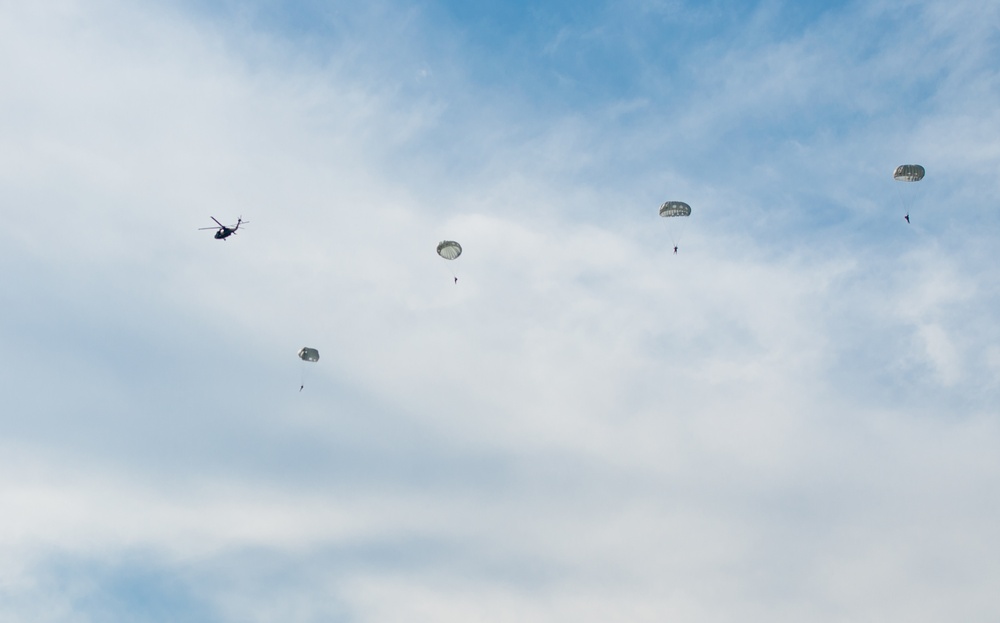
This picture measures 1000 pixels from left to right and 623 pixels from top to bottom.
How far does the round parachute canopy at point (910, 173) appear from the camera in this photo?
122 m

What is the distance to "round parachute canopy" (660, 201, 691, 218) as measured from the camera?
127m

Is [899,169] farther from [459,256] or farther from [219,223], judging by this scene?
[219,223]

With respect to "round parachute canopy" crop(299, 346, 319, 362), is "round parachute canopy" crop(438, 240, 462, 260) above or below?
above

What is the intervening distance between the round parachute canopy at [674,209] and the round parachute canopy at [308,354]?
181ft

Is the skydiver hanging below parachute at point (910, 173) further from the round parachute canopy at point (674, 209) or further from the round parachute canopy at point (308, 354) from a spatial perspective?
the round parachute canopy at point (308, 354)

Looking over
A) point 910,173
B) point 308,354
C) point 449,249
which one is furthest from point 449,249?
point 910,173

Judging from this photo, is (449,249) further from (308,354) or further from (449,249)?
(308,354)

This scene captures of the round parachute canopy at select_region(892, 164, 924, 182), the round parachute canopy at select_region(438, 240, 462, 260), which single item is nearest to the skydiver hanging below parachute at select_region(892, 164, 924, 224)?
the round parachute canopy at select_region(892, 164, 924, 182)

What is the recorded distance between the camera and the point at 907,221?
12050 centimetres

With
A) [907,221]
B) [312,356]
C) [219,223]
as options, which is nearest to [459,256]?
[312,356]

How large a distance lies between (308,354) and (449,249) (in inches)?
1107

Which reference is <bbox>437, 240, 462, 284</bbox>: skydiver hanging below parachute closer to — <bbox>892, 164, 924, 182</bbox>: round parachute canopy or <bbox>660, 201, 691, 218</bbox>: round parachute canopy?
<bbox>660, 201, 691, 218</bbox>: round parachute canopy

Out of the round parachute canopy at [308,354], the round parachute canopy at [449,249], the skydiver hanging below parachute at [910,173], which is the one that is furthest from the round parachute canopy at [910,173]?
the round parachute canopy at [308,354]

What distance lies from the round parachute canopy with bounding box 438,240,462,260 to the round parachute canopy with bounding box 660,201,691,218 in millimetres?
28945
